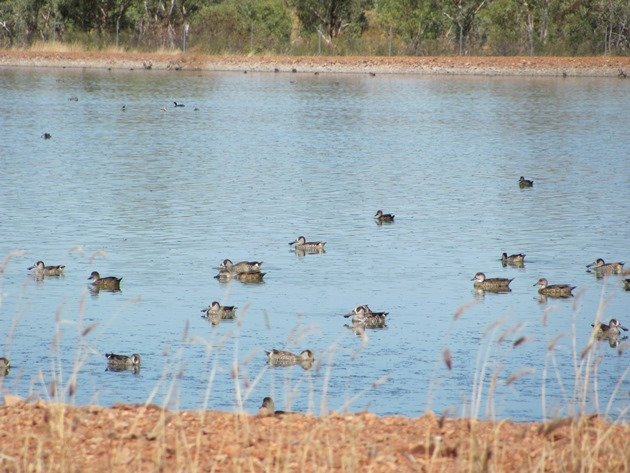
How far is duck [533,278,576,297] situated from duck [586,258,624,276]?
2.28 feet

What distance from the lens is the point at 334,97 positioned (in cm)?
6431

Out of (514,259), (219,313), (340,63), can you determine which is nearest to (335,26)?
(340,63)

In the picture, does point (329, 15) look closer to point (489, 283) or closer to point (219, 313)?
point (489, 283)

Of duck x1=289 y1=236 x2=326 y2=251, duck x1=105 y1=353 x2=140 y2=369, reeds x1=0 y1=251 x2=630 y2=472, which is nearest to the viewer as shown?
reeds x1=0 y1=251 x2=630 y2=472

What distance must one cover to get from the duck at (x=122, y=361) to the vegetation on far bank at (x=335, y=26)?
6791 centimetres

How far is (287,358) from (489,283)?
5.27 meters

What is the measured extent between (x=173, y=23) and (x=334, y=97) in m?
31.1

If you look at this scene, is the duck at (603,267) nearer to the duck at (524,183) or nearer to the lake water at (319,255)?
the lake water at (319,255)

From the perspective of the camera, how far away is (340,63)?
81125mm

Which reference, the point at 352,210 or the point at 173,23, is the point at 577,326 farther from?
the point at 173,23

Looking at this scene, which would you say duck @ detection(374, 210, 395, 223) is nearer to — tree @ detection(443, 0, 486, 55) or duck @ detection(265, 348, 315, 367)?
duck @ detection(265, 348, 315, 367)

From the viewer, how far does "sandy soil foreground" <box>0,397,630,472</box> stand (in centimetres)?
715

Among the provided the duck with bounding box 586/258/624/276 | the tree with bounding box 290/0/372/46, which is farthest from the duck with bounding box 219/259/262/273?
the tree with bounding box 290/0/372/46

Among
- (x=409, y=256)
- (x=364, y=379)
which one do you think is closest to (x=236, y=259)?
(x=409, y=256)
